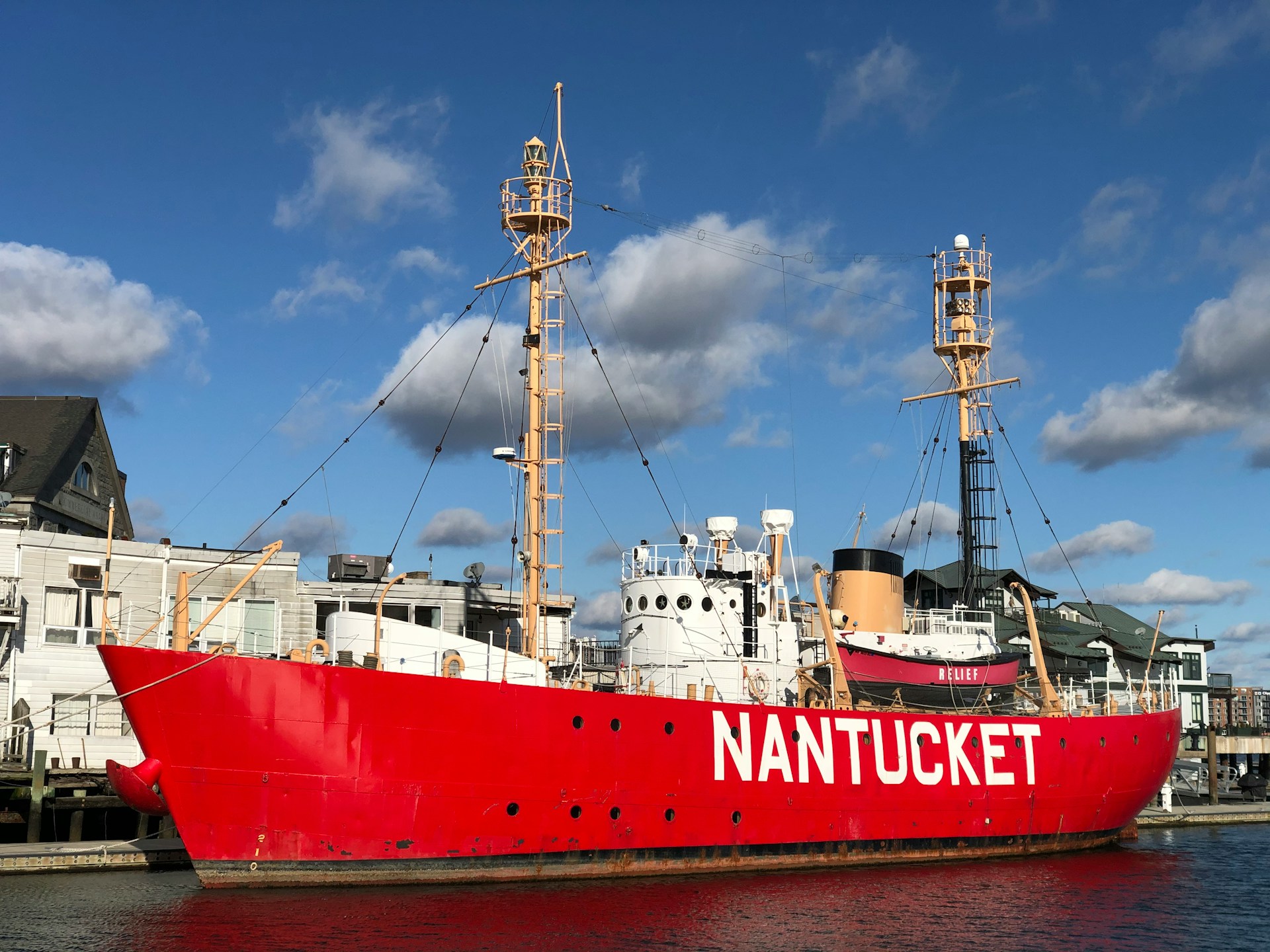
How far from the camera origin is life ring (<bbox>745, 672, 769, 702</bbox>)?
81.8 feet

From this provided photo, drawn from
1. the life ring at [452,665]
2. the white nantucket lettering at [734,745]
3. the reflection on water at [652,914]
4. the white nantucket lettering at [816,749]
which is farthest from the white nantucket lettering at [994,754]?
the life ring at [452,665]

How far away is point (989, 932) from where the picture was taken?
19.5 meters

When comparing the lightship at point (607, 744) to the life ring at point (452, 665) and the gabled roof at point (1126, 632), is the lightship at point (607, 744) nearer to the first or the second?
the life ring at point (452, 665)

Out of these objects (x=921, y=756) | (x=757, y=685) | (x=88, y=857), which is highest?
(x=757, y=685)

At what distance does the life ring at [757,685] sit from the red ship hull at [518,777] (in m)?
1.02

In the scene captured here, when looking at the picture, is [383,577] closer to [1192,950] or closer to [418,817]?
[418,817]

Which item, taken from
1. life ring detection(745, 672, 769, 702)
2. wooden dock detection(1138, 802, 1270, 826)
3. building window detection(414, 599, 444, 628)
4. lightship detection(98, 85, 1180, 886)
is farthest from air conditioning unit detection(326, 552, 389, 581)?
wooden dock detection(1138, 802, 1270, 826)

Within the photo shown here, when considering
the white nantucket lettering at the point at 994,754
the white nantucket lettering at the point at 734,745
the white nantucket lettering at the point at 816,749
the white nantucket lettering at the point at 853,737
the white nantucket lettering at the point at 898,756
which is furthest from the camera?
the white nantucket lettering at the point at 994,754

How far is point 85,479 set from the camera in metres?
38.1

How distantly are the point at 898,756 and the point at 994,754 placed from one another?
2.83 metres

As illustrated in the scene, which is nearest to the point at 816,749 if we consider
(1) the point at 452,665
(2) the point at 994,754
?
(2) the point at 994,754

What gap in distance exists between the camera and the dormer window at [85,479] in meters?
37.4

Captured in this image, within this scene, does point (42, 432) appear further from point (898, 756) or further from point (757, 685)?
point (898, 756)

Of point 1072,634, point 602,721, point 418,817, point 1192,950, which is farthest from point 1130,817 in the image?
point 1072,634
